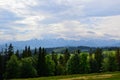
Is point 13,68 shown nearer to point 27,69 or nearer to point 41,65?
point 27,69

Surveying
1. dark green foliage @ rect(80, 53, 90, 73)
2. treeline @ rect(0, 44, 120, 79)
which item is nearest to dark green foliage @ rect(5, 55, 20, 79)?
treeline @ rect(0, 44, 120, 79)

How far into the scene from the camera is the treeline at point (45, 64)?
123m

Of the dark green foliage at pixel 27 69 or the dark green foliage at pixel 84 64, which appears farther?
the dark green foliage at pixel 84 64

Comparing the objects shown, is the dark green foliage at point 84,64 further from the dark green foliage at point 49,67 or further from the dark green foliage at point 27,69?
the dark green foliage at point 27,69

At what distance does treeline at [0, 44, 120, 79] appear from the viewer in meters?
123

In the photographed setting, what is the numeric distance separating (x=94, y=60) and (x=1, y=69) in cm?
5263

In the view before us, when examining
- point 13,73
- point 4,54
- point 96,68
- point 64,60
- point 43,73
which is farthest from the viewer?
point 64,60

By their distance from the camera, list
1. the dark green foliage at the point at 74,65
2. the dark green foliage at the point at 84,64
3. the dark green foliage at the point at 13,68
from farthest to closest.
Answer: the dark green foliage at the point at 84,64
the dark green foliage at the point at 74,65
the dark green foliage at the point at 13,68

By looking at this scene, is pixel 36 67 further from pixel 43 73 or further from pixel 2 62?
pixel 2 62

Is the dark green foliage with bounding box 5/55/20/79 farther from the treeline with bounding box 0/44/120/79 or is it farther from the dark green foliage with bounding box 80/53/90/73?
the dark green foliage with bounding box 80/53/90/73

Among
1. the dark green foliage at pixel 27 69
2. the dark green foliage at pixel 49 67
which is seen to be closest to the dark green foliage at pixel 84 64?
the dark green foliage at pixel 49 67

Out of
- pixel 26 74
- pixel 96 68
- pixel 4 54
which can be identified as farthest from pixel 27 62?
pixel 96 68

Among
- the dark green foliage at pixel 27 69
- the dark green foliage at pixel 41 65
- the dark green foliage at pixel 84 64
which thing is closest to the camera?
the dark green foliage at pixel 27 69

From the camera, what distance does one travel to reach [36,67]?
132250mm
